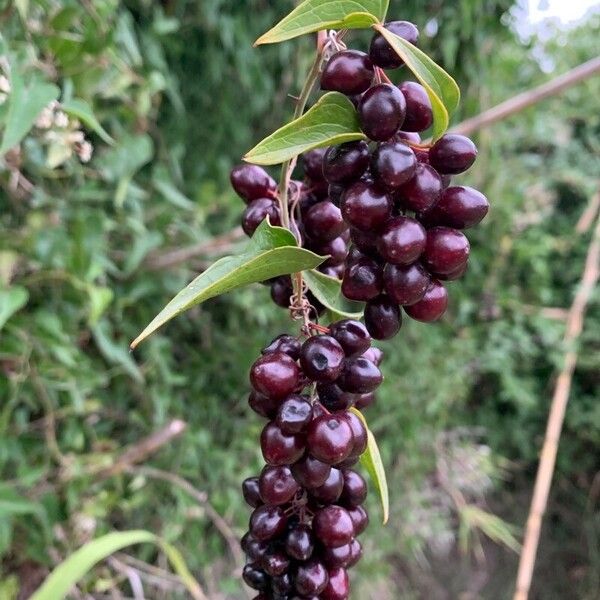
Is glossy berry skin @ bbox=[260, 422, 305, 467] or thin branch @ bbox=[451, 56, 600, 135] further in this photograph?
thin branch @ bbox=[451, 56, 600, 135]

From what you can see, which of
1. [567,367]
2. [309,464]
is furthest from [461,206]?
[567,367]

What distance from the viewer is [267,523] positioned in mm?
282

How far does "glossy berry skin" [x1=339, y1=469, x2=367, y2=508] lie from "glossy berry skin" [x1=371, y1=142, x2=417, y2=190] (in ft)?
0.45

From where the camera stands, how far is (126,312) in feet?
2.87

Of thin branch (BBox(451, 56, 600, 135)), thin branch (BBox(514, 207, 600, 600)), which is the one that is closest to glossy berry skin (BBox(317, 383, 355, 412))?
thin branch (BBox(451, 56, 600, 135))

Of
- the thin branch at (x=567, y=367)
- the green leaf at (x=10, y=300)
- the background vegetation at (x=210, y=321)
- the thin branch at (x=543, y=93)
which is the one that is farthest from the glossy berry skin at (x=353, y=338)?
the thin branch at (x=567, y=367)

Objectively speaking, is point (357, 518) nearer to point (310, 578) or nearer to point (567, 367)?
point (310, 578)

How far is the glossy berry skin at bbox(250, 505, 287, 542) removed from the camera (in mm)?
282

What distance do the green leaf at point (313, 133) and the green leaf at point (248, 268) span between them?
0.09ft

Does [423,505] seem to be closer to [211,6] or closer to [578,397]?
[578,397]

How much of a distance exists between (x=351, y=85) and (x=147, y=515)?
85 cm

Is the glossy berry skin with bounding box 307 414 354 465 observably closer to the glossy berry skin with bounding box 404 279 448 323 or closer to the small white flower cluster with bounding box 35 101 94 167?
the glossy berry skin with bounding box 404 279 448 323

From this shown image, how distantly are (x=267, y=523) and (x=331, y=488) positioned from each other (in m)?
0.03

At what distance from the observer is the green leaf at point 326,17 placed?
0.75 ft
